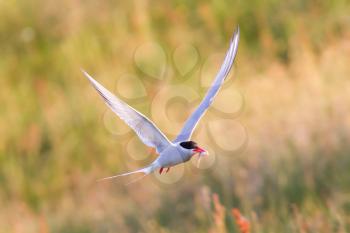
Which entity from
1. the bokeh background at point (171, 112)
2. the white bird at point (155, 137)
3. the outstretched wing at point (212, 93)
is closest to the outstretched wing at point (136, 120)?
the white bird at point (155, 137)

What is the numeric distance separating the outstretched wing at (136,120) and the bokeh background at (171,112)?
1759 mm

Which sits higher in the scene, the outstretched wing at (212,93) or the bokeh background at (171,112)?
the outstretched wing at (212,93)

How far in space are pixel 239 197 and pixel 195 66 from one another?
130 inches

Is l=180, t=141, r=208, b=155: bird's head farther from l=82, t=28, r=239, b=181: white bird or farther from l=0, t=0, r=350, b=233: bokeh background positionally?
l=0, t=0, r=350, b=233: bokeh background

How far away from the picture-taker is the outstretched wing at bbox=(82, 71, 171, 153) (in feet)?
12.3

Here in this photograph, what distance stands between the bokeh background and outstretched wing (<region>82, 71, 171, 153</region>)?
1.76m

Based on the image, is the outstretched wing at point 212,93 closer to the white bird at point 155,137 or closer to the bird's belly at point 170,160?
the white bird at point 155,137

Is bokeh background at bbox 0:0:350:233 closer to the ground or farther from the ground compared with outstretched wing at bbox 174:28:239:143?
closer to the ground

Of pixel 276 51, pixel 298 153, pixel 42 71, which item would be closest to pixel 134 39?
pixel 42 71

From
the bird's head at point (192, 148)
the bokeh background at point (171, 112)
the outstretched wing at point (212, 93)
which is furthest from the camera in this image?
the bokeh background at point (171, 112)

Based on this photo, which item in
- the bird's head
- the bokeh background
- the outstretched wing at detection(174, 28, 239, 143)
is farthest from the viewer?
the bokeh background

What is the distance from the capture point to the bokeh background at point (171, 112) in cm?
699

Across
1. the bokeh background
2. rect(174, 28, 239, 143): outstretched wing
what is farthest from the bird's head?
the bokeh background

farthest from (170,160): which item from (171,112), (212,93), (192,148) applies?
(171,112)
